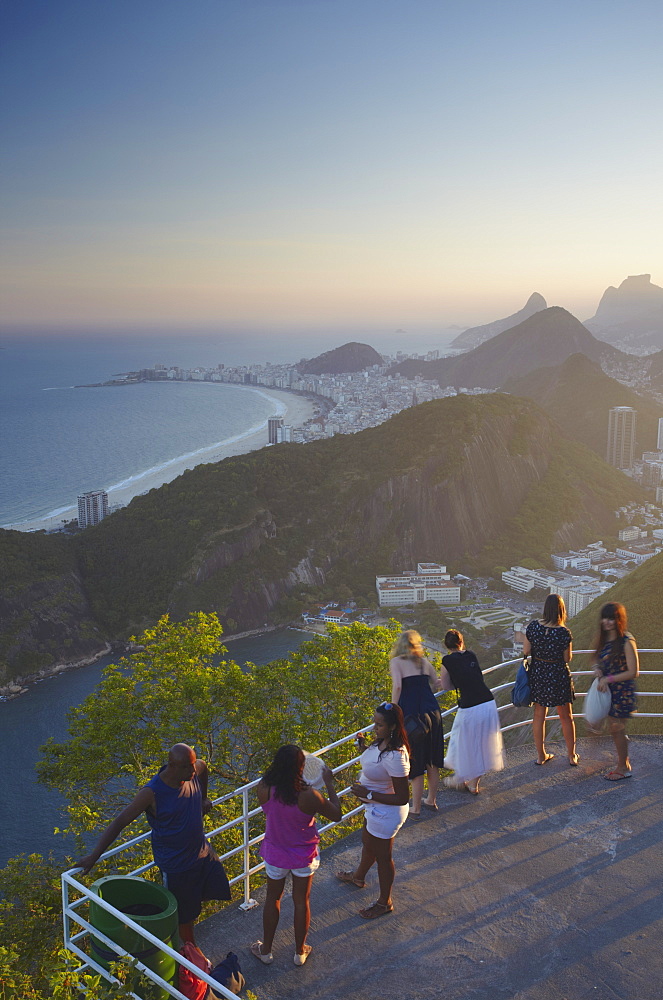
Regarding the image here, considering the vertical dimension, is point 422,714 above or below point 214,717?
above

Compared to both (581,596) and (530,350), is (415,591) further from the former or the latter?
(530,350)

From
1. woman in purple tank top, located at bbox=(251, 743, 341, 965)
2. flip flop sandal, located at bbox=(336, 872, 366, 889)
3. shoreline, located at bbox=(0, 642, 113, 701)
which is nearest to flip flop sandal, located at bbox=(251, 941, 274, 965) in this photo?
woman in purple tank top, located at bbox=(251, 743, 341, 965)

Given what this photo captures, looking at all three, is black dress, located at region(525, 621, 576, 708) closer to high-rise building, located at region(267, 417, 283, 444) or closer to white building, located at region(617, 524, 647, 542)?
white building, located at region(617, 524, 647, 542)

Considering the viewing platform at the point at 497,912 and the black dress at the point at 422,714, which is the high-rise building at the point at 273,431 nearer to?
the black dress at the point at 422,714

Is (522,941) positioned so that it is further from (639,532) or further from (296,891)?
(639,532)

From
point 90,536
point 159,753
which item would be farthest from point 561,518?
point 159,753

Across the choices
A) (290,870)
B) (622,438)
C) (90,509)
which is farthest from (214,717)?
Answer: (622,438)
